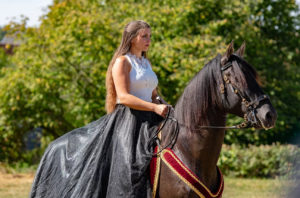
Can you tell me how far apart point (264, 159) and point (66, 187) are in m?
8.90

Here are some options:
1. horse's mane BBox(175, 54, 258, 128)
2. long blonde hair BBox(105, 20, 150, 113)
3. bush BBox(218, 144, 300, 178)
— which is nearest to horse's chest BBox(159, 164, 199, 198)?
horse's mane BBox(175, 54, 258, 128)

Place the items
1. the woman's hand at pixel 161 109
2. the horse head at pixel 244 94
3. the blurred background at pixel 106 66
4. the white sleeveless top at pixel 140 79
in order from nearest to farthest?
the horse head at pixel 244 94 → the woman's hand at pixel 161 109 → the white sleeveless top at pixel 140 79 → the blurred background at pixel 106 66

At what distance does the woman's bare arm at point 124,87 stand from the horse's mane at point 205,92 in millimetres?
302

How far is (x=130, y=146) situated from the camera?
10.5 ft

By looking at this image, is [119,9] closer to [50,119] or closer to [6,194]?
[50,119]

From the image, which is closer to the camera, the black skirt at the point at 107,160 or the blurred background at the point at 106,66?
the black skirt at the point at 107,160

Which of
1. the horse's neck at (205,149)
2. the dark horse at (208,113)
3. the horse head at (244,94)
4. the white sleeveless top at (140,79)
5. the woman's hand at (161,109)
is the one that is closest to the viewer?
the horse head at (244,94)

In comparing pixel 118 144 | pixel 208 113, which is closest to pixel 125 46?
pixel 118 144

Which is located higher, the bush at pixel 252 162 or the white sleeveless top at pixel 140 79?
the white sleeveless top at pixel 140 79

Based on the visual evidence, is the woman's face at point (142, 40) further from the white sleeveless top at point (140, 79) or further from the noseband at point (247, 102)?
the noseband at point (247, 102)

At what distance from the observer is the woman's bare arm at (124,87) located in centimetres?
326

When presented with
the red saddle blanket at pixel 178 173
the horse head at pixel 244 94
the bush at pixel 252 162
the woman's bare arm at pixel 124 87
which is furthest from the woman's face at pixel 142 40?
the bush at pixel 252 162

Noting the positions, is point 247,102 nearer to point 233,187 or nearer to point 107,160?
point 107,160

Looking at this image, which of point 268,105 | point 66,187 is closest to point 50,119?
point 66,187
